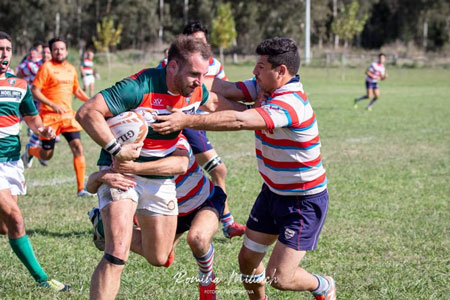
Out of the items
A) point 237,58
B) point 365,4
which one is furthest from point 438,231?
point 365,4

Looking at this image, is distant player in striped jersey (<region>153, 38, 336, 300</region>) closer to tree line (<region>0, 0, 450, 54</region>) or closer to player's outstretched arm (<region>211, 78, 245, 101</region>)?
player's outstretched arm (<region>211, 78, 245, 101</region>)

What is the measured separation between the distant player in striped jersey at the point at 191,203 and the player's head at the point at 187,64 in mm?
527

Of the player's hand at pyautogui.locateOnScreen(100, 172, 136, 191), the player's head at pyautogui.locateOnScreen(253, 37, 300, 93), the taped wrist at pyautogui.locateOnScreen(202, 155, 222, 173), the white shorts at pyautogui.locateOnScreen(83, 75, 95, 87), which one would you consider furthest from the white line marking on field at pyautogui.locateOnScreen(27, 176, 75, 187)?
the white shorts at pyautogui.locateOnScreen(83, 75, 95, 87)

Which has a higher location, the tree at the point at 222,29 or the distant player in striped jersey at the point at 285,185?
the distant player in striped jersey at the point at 285,185

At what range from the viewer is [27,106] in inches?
213

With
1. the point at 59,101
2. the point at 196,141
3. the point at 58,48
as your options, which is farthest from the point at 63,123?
the point at 196,141

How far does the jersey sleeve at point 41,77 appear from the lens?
352 inches

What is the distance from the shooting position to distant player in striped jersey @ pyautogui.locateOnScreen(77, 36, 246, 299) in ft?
12.5

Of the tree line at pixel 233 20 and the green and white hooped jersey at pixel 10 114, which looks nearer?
the green and white hooped jersey at pixel 10 114

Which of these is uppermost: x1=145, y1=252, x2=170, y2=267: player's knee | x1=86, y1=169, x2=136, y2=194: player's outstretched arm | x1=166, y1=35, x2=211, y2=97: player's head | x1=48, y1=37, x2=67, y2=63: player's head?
x1=166, y1=35, x2=211, y2=97: player's head

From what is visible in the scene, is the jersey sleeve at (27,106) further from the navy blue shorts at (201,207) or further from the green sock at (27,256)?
the navy blue shorts at (201,207)

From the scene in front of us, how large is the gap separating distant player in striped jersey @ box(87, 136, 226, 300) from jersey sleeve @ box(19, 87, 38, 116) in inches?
51.6

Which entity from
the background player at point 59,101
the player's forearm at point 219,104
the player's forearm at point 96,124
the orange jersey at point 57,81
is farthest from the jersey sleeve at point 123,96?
the orange jersey at point 57,81

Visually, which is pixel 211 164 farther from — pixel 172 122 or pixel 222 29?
pixel 222 29
